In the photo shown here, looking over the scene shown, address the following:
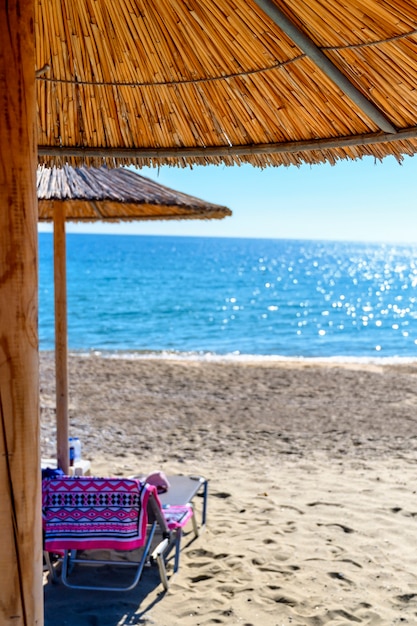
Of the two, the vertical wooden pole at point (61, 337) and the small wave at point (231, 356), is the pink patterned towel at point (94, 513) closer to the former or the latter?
the vertical wooden pole at point (61, 337)

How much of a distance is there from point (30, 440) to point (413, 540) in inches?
138

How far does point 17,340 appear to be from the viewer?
1.52m

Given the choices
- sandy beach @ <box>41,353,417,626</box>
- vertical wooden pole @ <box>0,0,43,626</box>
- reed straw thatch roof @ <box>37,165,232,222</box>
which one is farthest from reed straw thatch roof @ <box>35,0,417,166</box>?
sandy beach @ <box>41,353,417,626</box>

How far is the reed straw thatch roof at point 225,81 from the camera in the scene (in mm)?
2062

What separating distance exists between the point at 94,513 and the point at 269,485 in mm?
2491

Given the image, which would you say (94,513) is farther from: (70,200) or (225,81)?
(225,81)

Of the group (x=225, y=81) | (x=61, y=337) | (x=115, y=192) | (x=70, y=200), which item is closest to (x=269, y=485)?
(x=61, y=337)

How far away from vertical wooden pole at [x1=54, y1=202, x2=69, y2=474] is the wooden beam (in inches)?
71.2

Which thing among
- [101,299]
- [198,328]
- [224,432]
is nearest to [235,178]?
[101,299]

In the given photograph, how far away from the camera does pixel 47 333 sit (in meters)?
24.1

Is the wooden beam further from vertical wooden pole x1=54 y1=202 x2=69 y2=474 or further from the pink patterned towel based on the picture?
vertical wooden pole x1=54 y1=202 x2=69 y2=474

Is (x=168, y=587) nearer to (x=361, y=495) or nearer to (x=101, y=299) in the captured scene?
(x=361, y=495)

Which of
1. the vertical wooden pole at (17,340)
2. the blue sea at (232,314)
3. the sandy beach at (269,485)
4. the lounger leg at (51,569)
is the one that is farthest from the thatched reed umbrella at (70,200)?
the blue sea at (232,314)

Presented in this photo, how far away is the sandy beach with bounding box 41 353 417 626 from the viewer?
142 inches
